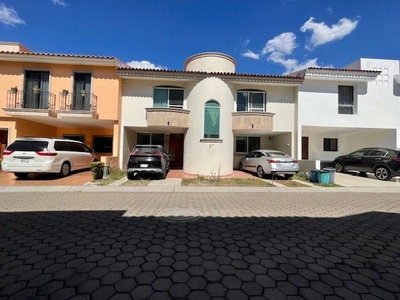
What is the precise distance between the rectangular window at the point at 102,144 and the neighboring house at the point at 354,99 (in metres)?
14.2

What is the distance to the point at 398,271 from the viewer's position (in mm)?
2809

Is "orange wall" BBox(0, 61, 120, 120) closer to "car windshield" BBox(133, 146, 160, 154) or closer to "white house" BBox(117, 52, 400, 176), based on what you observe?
"white house" BBox(117, 52, 400, 176)

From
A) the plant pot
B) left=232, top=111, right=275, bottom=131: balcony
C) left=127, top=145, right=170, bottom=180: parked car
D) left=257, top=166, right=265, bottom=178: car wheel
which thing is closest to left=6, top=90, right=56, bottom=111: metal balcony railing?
the plant pot

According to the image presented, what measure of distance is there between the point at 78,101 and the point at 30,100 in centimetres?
A: 287

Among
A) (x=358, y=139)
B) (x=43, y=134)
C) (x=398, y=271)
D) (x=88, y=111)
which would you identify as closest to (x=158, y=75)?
(x=88, y=111)

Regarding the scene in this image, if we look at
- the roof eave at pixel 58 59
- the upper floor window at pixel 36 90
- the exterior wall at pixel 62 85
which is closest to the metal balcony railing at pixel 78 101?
the exterior wall at pixel 62 85

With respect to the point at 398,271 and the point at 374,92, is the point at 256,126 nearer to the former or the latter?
the point at 374,92

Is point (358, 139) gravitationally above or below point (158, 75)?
below

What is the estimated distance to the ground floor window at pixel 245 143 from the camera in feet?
52.5

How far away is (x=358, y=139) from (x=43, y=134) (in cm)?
2508

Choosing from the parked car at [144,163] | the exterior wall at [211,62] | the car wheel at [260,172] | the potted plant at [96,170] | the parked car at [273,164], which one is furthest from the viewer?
the exterior wall at [211,62]

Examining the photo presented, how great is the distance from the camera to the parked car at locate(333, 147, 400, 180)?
1112 cm

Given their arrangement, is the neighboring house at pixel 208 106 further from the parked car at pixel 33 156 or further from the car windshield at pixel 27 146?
the car windshield at pixel 27 146

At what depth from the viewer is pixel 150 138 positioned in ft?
50.7
